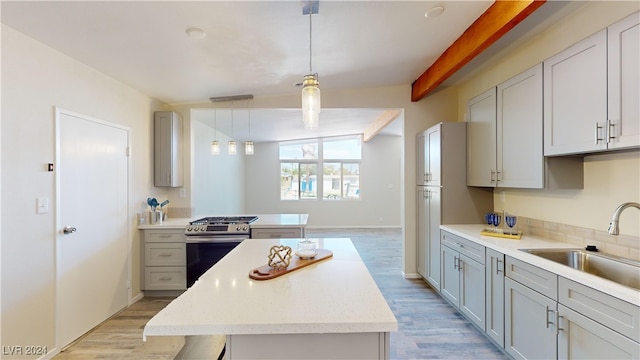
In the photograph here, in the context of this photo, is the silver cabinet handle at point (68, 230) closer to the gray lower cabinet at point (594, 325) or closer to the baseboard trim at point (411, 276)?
the gray lower cabinet at point (594, 325)

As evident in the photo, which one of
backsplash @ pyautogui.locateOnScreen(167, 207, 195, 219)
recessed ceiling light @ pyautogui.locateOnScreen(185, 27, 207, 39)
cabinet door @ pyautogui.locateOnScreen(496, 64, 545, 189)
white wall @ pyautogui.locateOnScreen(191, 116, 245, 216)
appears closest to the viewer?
recessed ceiling light @ pyautogui.locateOnScreen(185, 27, 207, 39)

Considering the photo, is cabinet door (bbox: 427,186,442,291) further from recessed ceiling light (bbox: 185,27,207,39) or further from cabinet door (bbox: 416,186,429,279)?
recessed ceiling light (bbox: 185,27,207,39)

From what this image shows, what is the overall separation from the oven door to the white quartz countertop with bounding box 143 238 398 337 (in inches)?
64.4

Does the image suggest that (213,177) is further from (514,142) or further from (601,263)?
(601,263)

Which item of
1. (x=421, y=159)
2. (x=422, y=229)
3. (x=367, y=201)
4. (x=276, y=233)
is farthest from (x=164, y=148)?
(x=367, y=201)

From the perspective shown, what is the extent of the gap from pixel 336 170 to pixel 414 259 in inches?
180

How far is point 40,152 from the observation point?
6.79 ft

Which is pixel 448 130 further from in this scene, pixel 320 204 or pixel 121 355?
pixel 320 204

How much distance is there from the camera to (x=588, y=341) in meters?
1.44

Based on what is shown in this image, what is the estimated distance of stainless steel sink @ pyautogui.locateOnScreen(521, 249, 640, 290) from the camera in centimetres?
161

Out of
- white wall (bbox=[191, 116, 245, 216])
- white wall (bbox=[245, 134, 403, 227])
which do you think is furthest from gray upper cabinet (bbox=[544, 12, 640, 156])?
white wall (bbox=[245, 134, 403, 227])

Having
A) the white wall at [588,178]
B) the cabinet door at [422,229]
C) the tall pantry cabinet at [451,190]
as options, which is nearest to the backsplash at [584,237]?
the white wall at [588,178]

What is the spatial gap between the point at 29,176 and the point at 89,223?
0.72m

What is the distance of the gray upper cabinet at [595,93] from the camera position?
4.80ft
